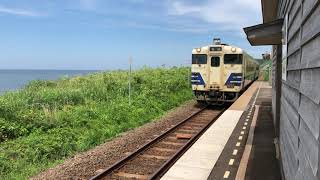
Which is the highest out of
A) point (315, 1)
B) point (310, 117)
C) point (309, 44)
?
point (315, 1)

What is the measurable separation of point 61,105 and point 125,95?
5.33 m

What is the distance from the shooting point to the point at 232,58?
21.0 m

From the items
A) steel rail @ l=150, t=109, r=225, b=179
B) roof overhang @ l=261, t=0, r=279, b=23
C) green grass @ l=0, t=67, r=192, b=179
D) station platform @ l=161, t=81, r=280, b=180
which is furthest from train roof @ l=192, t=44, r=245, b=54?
steel rail @ l=150, t=109, r=225, b=179

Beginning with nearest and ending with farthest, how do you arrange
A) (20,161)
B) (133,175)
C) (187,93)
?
(133,175) < (20,161) < (187,93)

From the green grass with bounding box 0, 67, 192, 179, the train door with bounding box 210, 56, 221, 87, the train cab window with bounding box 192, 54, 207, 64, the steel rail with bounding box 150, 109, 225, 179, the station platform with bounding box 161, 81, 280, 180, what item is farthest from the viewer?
the train cab window with bounding box 192, 54, 207, 64

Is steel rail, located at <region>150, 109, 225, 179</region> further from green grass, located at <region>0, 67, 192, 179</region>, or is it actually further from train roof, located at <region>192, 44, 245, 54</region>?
train roof, located at <region>192, 44, 245, 54</region>

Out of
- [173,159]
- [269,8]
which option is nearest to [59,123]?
[173,159]

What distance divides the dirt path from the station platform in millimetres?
1835

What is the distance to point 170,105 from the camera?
23.0 meters

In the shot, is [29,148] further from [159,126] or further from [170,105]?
[170,105]

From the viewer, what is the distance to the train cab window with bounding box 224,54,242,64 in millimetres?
20938

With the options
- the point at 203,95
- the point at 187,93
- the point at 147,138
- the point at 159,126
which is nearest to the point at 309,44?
the point at 147,138

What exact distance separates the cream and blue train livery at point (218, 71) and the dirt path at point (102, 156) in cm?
616

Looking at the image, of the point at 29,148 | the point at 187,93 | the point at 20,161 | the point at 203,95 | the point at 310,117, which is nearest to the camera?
the point at 310,117
